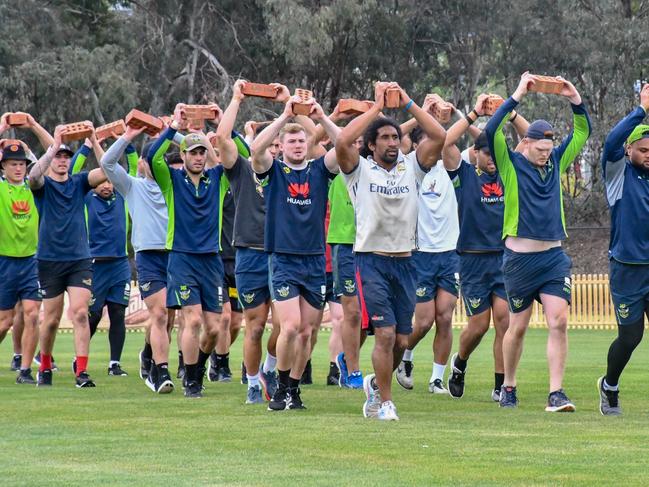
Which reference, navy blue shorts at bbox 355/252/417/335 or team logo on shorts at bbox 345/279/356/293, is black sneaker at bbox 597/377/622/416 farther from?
team logo on shorts at bbox 345/279/356/293

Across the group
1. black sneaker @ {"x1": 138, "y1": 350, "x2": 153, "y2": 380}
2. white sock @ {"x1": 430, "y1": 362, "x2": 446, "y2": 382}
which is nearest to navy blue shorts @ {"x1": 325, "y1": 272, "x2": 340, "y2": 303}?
white sock @ {"x1": 430, "y1": 362, "x2": 446, "y2": 382}

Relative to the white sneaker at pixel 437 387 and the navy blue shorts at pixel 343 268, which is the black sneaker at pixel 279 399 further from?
the white sneaker at pixel 437 387

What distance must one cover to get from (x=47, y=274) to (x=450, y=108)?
5.41 metres

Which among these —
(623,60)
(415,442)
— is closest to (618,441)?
(415,442)

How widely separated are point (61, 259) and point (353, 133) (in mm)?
5291

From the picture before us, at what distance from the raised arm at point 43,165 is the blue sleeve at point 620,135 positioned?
5.68 meters

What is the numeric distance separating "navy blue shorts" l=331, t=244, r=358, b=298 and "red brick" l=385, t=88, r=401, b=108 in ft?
11.2

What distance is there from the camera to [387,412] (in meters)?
11.1

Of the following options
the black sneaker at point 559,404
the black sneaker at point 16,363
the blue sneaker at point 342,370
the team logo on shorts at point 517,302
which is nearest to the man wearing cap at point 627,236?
the black sneaker at point 559,404

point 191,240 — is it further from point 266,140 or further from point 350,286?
point 266,140

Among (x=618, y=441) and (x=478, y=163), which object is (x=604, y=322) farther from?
(x=618, y=441)

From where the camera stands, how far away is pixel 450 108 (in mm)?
12031

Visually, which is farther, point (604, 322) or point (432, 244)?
point (604, 322)

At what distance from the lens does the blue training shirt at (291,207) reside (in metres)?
12.1
